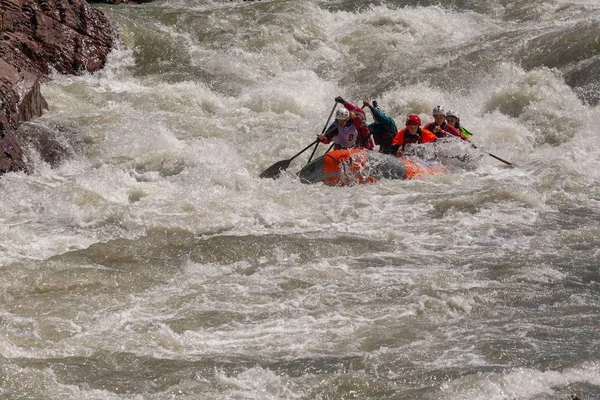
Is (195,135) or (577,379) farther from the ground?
(577,379)

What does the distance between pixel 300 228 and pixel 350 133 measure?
2.67m

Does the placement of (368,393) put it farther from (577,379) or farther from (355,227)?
(355,227)

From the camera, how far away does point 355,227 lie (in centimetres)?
932

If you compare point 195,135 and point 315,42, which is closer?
point 195,135

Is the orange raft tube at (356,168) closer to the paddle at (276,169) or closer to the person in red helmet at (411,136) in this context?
the paddle at (276,169)

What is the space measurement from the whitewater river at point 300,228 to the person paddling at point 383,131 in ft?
3.49

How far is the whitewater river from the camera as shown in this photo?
20.2 ft

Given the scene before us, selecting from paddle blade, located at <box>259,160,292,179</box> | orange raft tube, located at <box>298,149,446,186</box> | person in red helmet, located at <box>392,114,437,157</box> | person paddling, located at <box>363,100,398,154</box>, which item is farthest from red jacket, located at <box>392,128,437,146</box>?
paddle blade, located at <box>259,160,292,179</box>

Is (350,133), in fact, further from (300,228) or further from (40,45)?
(40,45)

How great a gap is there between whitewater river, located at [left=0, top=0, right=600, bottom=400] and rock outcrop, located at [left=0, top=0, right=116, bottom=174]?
440mm

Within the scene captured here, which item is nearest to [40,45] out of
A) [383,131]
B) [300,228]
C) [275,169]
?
[275,169]

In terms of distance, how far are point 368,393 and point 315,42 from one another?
12.1m

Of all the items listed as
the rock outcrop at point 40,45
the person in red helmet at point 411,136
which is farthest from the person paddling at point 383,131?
the rock outcrop at point 40,45

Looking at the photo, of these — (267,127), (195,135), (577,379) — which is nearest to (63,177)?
(195,135)
